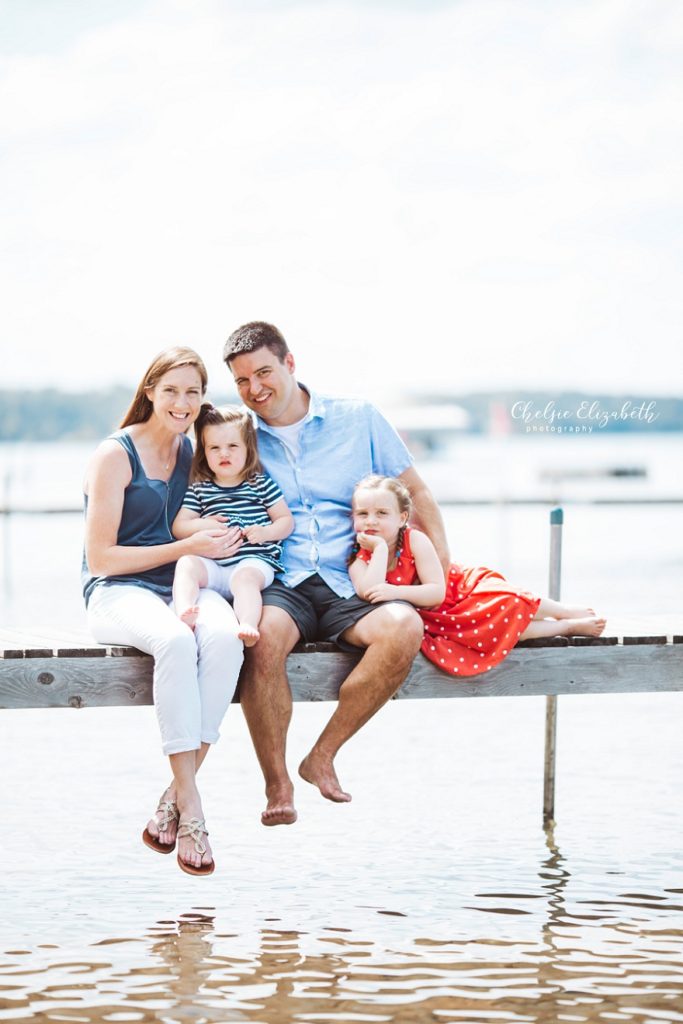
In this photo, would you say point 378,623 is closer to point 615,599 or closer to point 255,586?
point 255,586

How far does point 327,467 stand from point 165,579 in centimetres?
60

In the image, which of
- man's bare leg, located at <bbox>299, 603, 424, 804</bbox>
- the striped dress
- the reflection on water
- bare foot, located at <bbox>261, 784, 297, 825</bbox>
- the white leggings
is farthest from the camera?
the striped dress

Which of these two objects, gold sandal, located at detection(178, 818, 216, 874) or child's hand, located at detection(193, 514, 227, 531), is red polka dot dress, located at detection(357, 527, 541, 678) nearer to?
child's hand, located at detection(193, 514, 227, 531)

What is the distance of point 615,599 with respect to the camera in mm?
12445

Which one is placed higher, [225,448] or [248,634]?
[225,448]

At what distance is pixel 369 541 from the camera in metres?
4.30

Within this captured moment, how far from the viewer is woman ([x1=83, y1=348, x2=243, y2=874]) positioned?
3.85 meters

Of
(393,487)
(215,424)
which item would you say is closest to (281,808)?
(393,487)

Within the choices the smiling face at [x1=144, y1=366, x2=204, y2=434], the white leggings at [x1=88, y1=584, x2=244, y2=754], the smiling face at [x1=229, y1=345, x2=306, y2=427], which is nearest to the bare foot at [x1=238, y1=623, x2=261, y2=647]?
the white leggings at [x1=88, y1=584, x2=244, y2=754]

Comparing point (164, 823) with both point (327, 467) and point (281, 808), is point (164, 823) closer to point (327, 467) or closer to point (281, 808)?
point (281, 808)

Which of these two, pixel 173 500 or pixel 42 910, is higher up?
pixel 173 500

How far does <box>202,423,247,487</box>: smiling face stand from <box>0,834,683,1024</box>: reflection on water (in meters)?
1.32

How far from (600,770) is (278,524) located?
2568 millimetres

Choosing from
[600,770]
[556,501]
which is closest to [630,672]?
[600,770]
